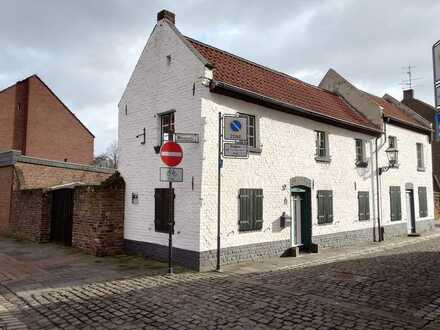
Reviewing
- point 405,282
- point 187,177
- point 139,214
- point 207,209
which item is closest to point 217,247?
point 207,209

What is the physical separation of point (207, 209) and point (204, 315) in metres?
3.95

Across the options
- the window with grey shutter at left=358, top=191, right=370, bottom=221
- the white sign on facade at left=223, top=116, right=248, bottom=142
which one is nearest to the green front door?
the window with grey shutter at left=358, top=191, right=370, bottom=221

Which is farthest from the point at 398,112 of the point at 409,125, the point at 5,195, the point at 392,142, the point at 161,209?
the point at 5,195

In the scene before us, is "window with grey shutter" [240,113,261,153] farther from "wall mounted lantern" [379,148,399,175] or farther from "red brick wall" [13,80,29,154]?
"red brick wall" [13,80,29,154]

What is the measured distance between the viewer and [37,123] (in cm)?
2795

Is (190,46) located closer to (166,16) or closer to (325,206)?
(166,16)

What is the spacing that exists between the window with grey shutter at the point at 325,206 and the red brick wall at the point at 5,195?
14.1 meters

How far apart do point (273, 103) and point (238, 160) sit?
2.46m

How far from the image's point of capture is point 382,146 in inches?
675

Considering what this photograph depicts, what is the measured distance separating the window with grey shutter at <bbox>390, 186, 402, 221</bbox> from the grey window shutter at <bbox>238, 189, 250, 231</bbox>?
1006cm

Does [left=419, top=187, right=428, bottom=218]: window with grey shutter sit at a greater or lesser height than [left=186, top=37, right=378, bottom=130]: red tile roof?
lesser

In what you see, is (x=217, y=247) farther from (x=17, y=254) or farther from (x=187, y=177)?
(x=17, y=254)

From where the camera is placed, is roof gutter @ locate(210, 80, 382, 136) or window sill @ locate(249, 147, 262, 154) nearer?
roof gutter @ locate(210, 80, 382, 136)

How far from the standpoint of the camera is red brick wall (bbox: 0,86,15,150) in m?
27.0
